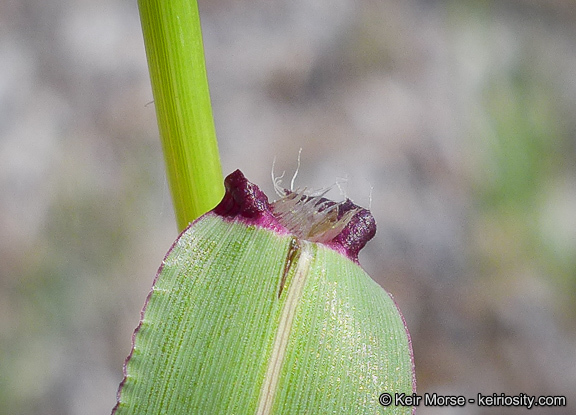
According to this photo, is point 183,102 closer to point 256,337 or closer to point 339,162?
point 256,337

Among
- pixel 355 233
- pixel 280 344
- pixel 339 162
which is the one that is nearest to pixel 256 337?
pixel 280 344

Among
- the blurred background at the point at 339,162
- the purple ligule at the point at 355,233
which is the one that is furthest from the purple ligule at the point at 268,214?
the blurred background at the point at 339,162

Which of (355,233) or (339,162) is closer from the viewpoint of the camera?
(355,233)

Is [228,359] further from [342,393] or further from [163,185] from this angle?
[163,185]

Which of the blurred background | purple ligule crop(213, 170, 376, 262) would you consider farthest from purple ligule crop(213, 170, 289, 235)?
the blurred background

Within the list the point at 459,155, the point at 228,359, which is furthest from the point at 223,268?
the point at 459,155

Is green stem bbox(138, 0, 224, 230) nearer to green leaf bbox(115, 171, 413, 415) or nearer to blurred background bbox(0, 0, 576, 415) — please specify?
green leaf bbox(115, 171, 413, 415)
